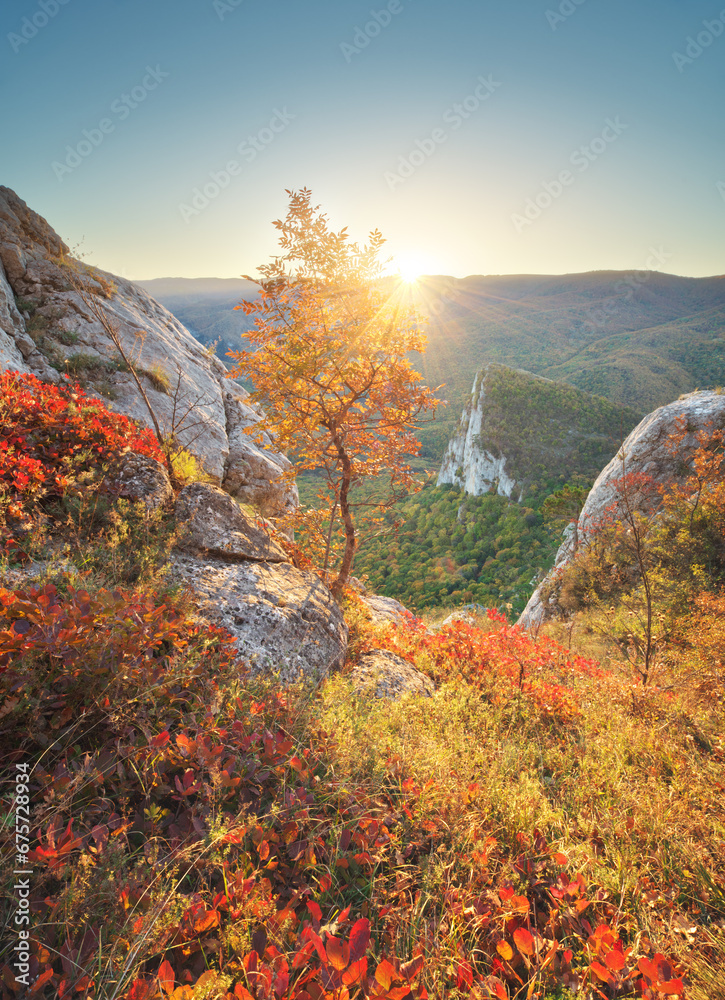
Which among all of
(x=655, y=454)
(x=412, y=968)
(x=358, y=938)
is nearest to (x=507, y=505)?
(x=655, y=454)

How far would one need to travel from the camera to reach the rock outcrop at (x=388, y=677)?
4891 millimetres

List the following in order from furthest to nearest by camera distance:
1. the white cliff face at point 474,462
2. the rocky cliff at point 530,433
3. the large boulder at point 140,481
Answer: the white cliff face at point 474,462 < the rocky cliff at point 530,433 < the large boulder at point 140,481

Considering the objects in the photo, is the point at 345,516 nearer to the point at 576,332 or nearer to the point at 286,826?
the point at 286,826

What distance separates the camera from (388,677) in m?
5.37

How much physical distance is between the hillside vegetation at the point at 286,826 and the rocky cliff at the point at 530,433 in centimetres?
4263

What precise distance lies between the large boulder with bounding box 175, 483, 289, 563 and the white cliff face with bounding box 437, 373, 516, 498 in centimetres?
4307

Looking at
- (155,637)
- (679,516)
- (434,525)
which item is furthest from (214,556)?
(434,525)

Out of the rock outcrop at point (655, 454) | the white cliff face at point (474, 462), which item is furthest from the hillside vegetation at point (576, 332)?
the rock outcrop at point (655, 454)

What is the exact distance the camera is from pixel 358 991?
1.53 meters

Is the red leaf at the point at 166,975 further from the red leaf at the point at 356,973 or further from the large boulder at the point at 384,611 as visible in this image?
the large boulder at the point at 384,611

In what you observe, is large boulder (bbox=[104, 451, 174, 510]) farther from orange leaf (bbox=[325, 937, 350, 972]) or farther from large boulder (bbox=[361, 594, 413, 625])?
large boulder (bbox=[361, 594, 413, 625])

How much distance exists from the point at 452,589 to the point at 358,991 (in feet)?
108

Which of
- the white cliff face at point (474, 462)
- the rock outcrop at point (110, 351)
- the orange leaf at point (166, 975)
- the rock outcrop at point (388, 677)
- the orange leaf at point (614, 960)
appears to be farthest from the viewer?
the white cliff face at point (474, 462)

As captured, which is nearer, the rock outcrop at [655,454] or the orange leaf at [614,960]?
the orange leaf at [614,960]
